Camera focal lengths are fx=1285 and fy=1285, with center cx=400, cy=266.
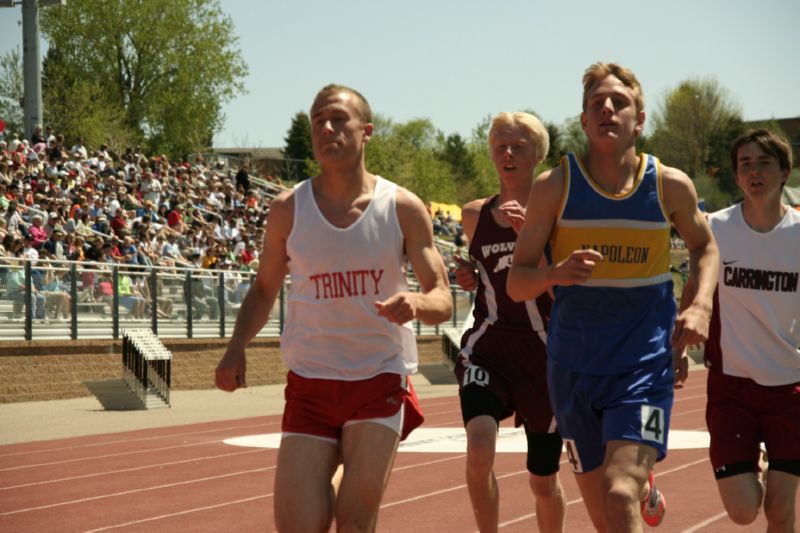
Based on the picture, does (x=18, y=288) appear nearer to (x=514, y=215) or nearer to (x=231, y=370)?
(x=514, y=215)

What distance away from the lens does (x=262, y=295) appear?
5.38 meters

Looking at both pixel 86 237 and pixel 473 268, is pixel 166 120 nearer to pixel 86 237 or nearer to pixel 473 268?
pixel 86 237

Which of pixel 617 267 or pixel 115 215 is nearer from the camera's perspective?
pixel 617 267

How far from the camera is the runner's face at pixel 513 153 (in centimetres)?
696

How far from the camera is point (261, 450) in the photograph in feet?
44.8

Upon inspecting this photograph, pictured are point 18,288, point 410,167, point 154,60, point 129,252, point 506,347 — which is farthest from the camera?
point 410,167

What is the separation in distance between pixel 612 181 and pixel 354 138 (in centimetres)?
106

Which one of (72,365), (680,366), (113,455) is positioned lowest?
(72,365)

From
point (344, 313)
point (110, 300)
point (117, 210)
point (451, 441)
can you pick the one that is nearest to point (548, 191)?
point (344, 313)

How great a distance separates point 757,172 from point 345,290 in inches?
87.4

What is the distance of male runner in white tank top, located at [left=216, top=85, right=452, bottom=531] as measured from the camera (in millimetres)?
4992

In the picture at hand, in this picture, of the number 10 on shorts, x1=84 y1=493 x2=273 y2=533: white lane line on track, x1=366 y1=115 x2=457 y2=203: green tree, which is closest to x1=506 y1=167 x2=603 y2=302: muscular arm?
the number 10 on shorts

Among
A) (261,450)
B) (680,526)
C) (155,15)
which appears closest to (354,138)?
(680,526)

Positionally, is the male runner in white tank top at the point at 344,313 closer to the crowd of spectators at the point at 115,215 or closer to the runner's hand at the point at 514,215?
the runner's hand at the point at 514,215
